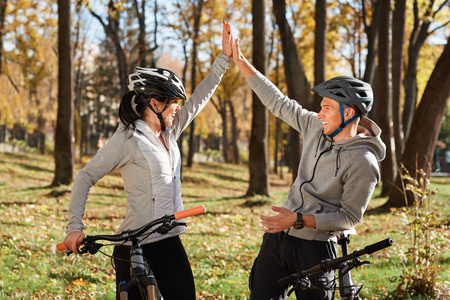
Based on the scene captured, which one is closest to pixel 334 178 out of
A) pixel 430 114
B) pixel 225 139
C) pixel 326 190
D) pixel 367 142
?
pixel 326 190

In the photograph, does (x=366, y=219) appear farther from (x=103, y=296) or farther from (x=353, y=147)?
(x=353, y=147)

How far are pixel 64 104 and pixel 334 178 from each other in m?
13.9

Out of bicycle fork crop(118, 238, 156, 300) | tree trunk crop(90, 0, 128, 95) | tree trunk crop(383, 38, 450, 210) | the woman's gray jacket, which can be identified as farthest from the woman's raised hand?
tree trunk crop(90, 0, 128, 95)

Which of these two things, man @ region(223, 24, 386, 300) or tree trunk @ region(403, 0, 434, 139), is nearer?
man @ region(223, 24, 386, 300)

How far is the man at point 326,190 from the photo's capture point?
3080 mm

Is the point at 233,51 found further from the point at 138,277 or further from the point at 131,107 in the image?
the point at 138,277

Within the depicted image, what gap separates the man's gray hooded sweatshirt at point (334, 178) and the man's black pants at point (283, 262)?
0.22 feet

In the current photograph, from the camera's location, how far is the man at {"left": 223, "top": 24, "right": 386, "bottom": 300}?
3.08 m

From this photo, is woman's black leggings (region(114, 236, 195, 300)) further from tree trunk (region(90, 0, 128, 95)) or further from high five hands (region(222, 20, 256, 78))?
tree trunk (region(90, 0, 128, 95))

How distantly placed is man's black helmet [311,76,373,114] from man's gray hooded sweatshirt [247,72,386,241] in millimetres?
184

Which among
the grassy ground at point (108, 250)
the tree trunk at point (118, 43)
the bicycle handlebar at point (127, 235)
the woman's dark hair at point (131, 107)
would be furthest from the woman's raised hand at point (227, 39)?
the tree trunk at point (118, 43)

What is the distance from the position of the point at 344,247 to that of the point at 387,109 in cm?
1281

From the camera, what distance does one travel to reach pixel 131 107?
141 inches

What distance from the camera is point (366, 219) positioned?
12.4m
